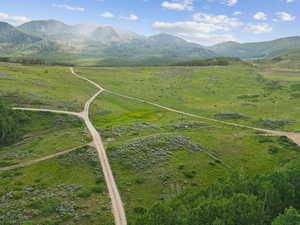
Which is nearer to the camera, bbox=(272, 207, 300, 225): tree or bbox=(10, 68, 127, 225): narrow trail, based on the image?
bbox=(272, 207, 300, 225): tree

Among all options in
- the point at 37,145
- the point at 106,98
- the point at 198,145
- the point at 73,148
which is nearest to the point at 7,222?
the point at 73,148

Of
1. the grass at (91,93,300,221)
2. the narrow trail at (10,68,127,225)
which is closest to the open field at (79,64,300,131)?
the grass at (91,93,300,221)

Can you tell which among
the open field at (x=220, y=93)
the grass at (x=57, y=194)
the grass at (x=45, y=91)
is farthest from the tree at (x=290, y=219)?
the grass at (x=45, y=91)

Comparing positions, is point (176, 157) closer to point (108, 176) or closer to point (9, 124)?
point (108, 176)

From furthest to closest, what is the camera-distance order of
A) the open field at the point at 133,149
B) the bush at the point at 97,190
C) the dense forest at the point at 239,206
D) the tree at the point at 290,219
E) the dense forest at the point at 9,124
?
the dense forest at the point at 9,124, the bush at the point at 97,190, the open field at the point at 133,149, the dense forest at the point at 239,206, the tree at the point at 290,219

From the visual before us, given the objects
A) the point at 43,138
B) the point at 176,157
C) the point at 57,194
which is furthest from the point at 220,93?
the point at 57,194

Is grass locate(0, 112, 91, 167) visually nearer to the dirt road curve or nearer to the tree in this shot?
the dirt road curve

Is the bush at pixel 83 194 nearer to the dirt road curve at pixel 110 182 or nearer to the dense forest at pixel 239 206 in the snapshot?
the dirt road curve at pixel 110 182
